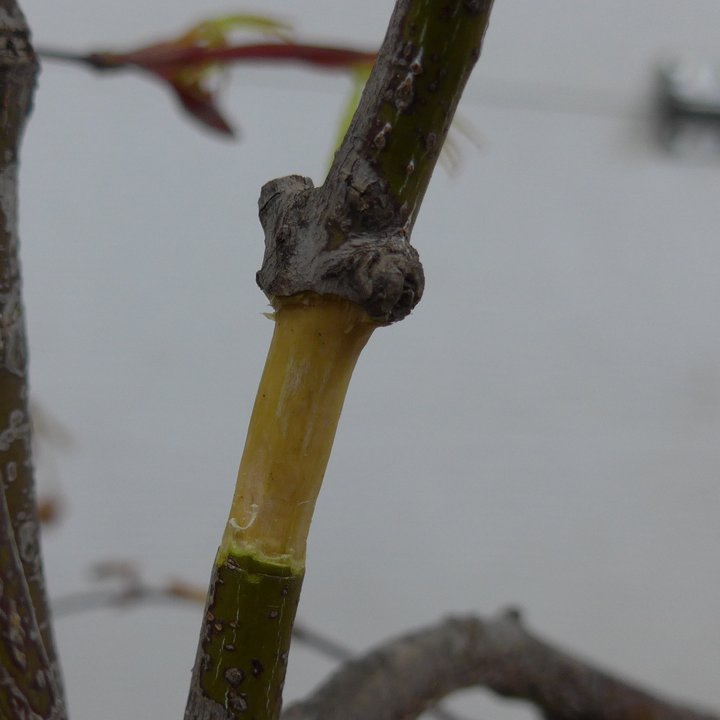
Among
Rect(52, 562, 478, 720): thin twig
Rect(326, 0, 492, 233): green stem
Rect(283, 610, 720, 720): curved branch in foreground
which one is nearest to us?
Rect(326, 0, 492, 233): green stem

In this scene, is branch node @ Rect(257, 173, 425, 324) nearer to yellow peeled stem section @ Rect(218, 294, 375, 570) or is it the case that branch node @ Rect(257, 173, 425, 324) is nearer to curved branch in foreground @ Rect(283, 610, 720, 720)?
yellow peeled stem section @ Rect(218, 294, 375, 570)

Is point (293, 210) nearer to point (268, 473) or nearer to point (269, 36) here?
point (268, 473)

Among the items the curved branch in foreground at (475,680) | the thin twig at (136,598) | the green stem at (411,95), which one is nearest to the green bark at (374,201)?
the green stem at (411,95)

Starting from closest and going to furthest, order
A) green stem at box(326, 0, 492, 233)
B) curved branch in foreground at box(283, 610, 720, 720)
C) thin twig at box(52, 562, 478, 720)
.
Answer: green stem at box(326, 0, 492, 233) → curved branch in foreground at box(283, 610, 720, 720) → thin twig at box(52, 562, 478, 720)

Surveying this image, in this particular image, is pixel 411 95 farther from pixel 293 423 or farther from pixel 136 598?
pixel 136 598

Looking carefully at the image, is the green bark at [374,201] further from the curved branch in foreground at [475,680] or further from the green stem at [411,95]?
the curved branch in foreground at [475,680]

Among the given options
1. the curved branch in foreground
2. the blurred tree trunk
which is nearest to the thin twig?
the curved branch in foreground

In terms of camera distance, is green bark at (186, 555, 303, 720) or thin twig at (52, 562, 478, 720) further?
thin twig at (52, 562, 478, 720)
